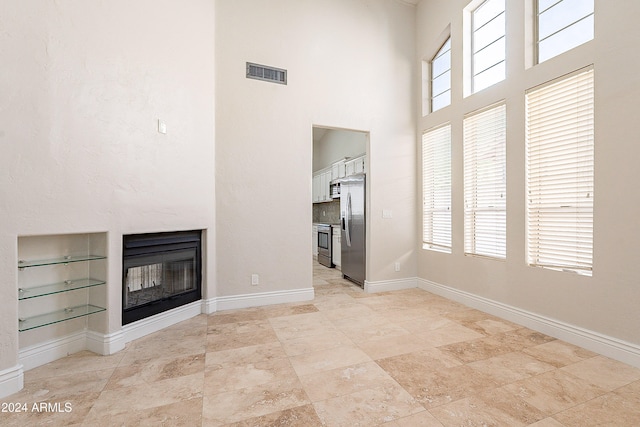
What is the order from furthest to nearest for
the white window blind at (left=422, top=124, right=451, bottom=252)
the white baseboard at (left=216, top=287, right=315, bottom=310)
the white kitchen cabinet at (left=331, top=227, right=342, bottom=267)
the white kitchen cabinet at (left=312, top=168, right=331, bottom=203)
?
the white kitchen cabinet at (left=312, top=168, right=331, bottom=203) → the white kitchen cabinet at (left=331, top=227, right=342, bottom=267) → the white window blind at (left=422, top=124, right=451, bottom=252) → the white baseboard at (left=216, top=287, right=315, bottom=310)

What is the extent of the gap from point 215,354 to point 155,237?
1307 mm

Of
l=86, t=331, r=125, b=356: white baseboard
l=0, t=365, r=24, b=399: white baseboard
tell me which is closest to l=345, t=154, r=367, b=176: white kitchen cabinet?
l=86, t=331, r=125, b=356: white baseboard

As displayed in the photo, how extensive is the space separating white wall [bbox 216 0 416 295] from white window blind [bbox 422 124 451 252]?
0.21 m

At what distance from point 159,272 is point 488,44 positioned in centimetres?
458

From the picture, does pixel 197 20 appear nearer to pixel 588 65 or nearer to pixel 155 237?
pixel 155 237

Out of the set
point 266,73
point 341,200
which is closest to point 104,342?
point 266,73

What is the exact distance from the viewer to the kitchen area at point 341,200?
462 centimetres

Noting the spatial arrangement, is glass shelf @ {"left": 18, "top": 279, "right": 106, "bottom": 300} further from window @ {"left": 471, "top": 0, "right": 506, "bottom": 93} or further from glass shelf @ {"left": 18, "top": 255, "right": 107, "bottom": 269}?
window @ {"left": 471, "top": 0, "right": 506, "bottom": 93}

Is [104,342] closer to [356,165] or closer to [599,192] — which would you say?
[599,192]

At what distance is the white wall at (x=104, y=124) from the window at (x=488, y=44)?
10.6ft

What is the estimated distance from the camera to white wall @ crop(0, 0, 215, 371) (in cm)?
191

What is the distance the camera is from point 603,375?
207 centimetres

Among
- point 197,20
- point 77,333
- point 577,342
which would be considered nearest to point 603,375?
point 577,342

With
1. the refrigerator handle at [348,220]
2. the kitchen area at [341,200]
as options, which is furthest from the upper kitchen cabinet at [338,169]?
the refrigerator handle at [348,220]
